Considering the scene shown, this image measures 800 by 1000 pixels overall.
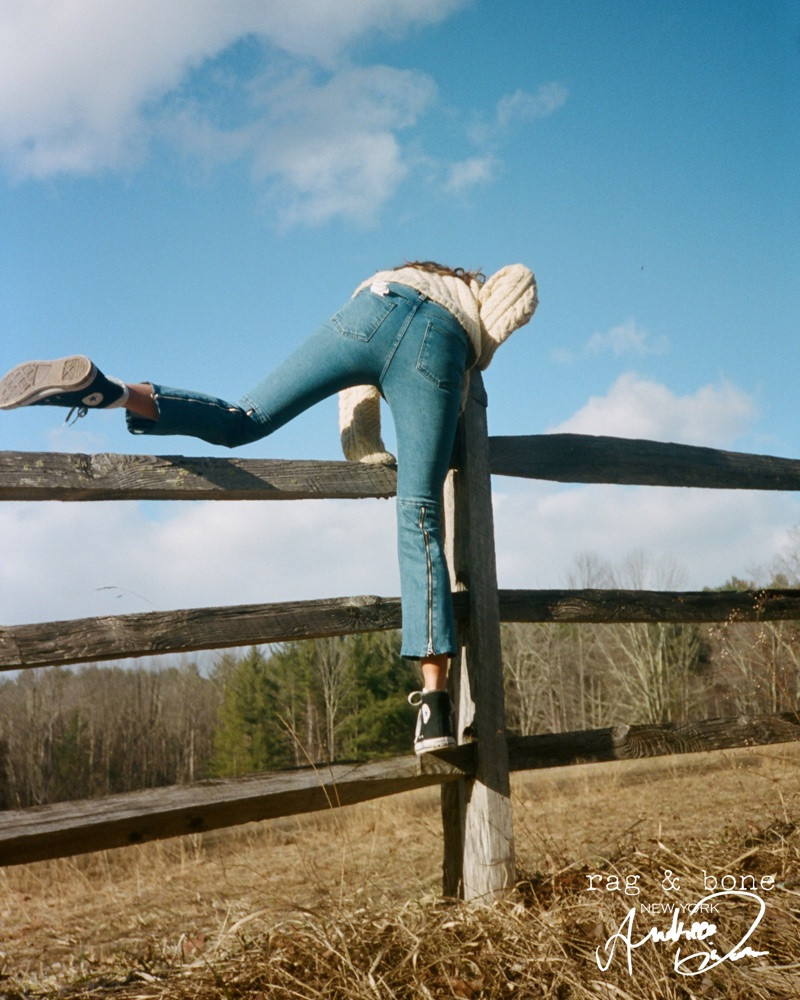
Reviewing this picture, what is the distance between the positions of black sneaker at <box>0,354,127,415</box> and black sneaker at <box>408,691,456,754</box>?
1286 mm

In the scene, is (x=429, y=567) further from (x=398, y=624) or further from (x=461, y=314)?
(x=461, y=314)

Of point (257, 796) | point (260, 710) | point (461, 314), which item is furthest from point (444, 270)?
point (260, 710)

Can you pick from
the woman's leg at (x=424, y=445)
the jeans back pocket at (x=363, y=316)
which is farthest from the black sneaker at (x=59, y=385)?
the woman's leg at (x=424, y=445)

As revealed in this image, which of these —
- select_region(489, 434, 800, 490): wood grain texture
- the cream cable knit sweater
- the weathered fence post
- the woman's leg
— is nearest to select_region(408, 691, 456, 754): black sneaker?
the woman's leg

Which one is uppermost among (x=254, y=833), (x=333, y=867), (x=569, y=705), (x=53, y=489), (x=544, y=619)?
(x=53, y=489)

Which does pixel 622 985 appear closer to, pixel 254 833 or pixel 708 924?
pixel 708 924

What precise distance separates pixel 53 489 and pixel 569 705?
42925mm

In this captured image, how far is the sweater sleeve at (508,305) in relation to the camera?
9.71 ft

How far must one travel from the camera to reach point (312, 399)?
274 cm

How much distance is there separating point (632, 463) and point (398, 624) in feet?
4.57

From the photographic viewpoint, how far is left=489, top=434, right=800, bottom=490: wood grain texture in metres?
3.29

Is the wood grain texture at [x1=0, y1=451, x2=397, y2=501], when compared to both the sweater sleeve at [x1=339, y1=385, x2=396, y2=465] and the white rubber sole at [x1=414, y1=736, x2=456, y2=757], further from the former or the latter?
the white rubber sole at [x1=414, y1=736, x2=456, y2=757]

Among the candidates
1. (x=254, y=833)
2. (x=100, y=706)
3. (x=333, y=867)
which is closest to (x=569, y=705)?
(x=100, y=706)

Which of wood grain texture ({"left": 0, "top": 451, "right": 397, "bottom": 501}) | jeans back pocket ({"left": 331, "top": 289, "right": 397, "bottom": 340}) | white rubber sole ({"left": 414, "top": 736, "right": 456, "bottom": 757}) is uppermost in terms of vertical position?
jeans back pocket ({"left": 331, "top": 289, "right": 397, "bottom": 340})
